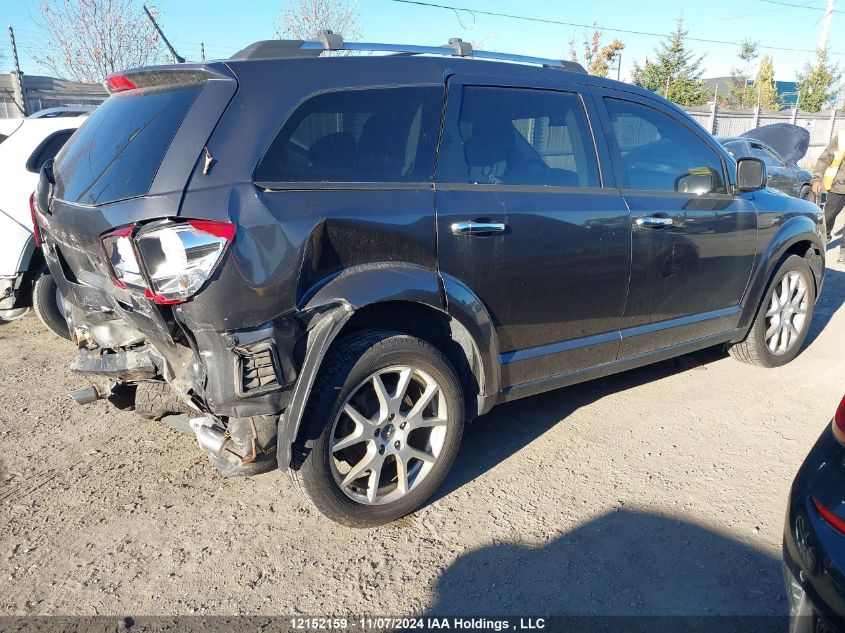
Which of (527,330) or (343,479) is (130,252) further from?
(527,330)

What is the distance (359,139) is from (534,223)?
0.94 m

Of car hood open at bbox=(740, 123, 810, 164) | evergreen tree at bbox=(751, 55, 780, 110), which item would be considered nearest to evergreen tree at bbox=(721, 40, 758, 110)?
evergreen tree at bbox=(751, 55, 780, 110)

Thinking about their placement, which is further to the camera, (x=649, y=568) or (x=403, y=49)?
(x=403, y=49)

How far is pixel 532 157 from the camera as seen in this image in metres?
3.28

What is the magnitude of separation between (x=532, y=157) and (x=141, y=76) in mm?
1858

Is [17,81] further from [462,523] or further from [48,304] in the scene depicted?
[462,523]

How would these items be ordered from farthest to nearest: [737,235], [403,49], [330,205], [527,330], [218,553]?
[737,235] < [527,330] < [403,49] < [218,553] < [330,205]

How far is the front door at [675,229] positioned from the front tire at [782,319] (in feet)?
1.48

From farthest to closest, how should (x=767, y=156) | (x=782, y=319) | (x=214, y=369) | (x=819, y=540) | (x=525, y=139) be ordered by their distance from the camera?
(x=767, y=156) → (x=782, y=319) → (x=525, y=139) → (x=214, y=369) → (x=819, y=540)

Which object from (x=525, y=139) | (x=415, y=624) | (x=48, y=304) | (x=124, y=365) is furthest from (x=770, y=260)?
(x=48, y=304)

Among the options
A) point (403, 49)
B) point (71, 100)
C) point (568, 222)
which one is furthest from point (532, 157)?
point (71, 100)

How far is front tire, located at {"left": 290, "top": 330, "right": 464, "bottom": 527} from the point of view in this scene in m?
2.60

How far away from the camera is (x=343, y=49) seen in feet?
9.23

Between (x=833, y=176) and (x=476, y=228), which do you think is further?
(x=833, y=176)
